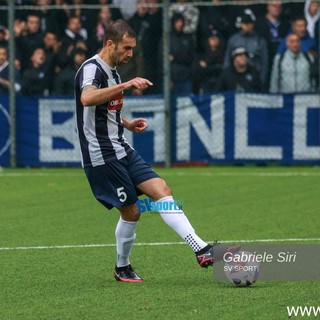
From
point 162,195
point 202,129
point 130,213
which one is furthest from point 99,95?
point 202,129

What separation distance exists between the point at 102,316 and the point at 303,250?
2609 mm

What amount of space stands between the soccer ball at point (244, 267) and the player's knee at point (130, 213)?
84cm

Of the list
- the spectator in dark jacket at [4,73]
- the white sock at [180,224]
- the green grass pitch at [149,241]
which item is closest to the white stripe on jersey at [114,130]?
the white sock at [180,224]

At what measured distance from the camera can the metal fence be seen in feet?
58.4

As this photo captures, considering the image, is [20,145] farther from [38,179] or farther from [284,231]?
[284,231]

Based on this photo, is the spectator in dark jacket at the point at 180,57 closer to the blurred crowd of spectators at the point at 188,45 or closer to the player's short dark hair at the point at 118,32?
the blurred crowd of spectators at the point at 188,45

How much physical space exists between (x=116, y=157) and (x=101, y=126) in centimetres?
26

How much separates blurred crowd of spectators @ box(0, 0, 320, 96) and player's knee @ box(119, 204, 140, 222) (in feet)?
30.8

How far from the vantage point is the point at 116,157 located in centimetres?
848

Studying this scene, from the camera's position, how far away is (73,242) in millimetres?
10906

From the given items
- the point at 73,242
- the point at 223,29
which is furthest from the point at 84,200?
the point at 223,29

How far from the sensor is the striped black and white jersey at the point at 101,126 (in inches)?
329

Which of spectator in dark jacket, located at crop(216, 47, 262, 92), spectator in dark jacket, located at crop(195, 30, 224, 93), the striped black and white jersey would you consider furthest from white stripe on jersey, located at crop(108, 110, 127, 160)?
spectator in dark jacket, located at crop(195, 30, 224, 93)

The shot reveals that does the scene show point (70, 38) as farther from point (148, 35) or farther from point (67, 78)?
point (148, 35)
